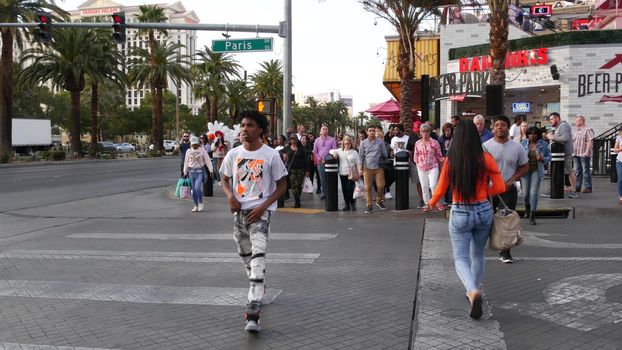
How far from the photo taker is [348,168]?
1266cm

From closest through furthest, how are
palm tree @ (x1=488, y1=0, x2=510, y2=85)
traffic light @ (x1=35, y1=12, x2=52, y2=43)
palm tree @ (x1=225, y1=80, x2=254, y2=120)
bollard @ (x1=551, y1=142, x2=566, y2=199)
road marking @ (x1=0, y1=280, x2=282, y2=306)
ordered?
road marking @ (x1=0, y1=280, x2=282, y2=306)
bollard @ (x1=551, y1=142, x2=566, y2=199)
palm tree @ (x1=488, y1=0, x2=510, y2=85)
traffic light @ (x1=35, y1=12, x2=52, y2=43)
palm tree @ (x1=225, y1=80, x2=254, y2=120)

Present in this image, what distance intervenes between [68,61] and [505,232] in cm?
4337

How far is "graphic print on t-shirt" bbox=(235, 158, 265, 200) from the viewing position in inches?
212

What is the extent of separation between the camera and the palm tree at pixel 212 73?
64062 millimetres

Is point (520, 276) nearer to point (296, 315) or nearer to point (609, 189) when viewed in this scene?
point (296, 315)

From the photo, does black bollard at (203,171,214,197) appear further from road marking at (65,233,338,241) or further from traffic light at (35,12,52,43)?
traffic light at (35,12,52,43)

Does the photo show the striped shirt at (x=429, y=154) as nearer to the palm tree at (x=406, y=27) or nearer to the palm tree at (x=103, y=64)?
the palm tree at (x=406, y=27)

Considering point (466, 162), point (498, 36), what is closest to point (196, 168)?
point (498, 36)

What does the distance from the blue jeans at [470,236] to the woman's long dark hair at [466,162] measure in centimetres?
13

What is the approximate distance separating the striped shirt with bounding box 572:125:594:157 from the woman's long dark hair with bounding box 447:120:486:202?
9.92 metres

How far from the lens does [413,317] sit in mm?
5336

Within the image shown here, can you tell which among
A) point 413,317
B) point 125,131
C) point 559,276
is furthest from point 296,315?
point 125,131

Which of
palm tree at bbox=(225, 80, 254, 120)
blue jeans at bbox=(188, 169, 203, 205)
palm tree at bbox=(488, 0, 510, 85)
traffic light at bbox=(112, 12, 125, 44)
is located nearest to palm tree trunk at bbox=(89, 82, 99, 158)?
palm tree at bbox=(225, 80, 254, 120)

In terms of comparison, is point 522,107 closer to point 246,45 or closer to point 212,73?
point 246,45
